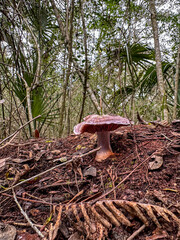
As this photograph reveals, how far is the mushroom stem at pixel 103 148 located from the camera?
1248 mm

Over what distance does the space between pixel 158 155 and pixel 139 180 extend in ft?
0.90

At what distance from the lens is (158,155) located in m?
1.08

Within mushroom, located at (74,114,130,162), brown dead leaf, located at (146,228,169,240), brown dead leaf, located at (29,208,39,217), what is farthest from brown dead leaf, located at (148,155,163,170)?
brown dead leaf, located at (29,208,39,217)

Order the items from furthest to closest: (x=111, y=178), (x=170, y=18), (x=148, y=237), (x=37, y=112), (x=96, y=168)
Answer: (x=170, y=18) < (x=37, y=112) < (x=96, y=168) < (x=111, y=178) < (x=148, y=237)

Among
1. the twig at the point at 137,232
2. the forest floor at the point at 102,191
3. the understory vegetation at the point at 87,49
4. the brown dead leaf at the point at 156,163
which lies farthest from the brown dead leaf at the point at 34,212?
the understory vegetation at the point at 87,49

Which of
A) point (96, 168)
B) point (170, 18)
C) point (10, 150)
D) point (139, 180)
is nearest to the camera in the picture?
point (139, 180)

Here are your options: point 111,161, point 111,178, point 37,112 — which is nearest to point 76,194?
point 111,178

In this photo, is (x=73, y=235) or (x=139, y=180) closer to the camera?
(x=73, y=235)

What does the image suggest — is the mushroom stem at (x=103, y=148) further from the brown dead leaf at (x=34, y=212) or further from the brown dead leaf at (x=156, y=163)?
the brown dead leaf at (x=34, y=212)

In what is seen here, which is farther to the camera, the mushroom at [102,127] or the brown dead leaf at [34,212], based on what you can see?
the mushroom at [102,127]

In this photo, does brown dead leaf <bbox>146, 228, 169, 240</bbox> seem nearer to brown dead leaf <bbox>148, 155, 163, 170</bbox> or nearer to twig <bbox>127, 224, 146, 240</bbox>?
twig <bbox>127, 224, 146, 240</bbox>

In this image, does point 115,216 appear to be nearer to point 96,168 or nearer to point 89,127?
point 96,168

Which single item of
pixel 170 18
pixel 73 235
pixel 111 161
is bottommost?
pixel 73 235

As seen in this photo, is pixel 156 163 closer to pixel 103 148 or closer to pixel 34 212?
pixel 103 148
